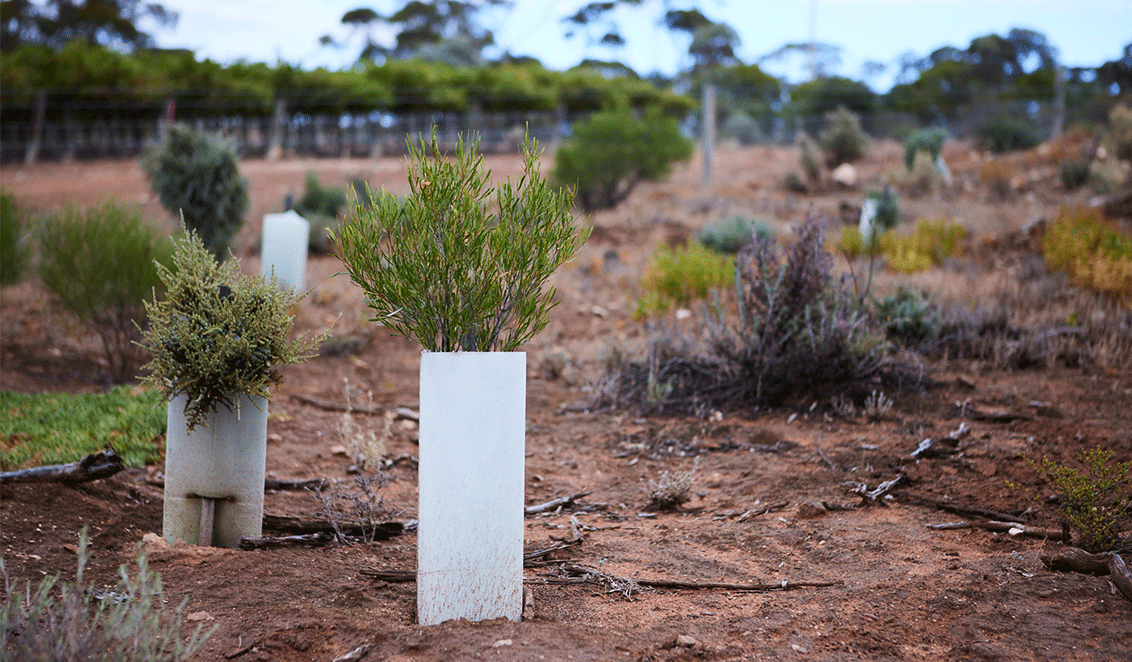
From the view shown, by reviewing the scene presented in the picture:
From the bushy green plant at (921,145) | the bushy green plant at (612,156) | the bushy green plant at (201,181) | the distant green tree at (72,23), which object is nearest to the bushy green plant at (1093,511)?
the bushy green plant at (201,181)

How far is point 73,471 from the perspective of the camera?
3.07 metres

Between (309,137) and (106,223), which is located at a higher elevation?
(309,137)

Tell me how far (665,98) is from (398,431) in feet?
83.6

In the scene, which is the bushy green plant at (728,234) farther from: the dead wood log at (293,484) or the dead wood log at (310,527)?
the dead wood log at (310,527)

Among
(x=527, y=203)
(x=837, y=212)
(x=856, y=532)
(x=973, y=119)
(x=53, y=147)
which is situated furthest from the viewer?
(x=973, y=119)

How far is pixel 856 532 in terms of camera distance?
3.10 metres

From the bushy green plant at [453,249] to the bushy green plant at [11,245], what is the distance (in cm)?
605

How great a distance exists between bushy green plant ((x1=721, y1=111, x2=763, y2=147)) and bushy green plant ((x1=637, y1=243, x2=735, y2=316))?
22.6m

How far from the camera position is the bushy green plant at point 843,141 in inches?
750

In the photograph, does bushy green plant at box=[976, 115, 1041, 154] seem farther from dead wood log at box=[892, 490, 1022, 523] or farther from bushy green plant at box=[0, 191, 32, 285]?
bushy green plant at box=[0, 191, 32, 285]

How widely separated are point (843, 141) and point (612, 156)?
754cm

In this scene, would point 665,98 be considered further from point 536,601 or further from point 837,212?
point 536,601

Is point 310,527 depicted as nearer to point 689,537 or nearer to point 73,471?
point 73,471

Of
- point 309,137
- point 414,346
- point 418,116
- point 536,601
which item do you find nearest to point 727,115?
point 418,116
